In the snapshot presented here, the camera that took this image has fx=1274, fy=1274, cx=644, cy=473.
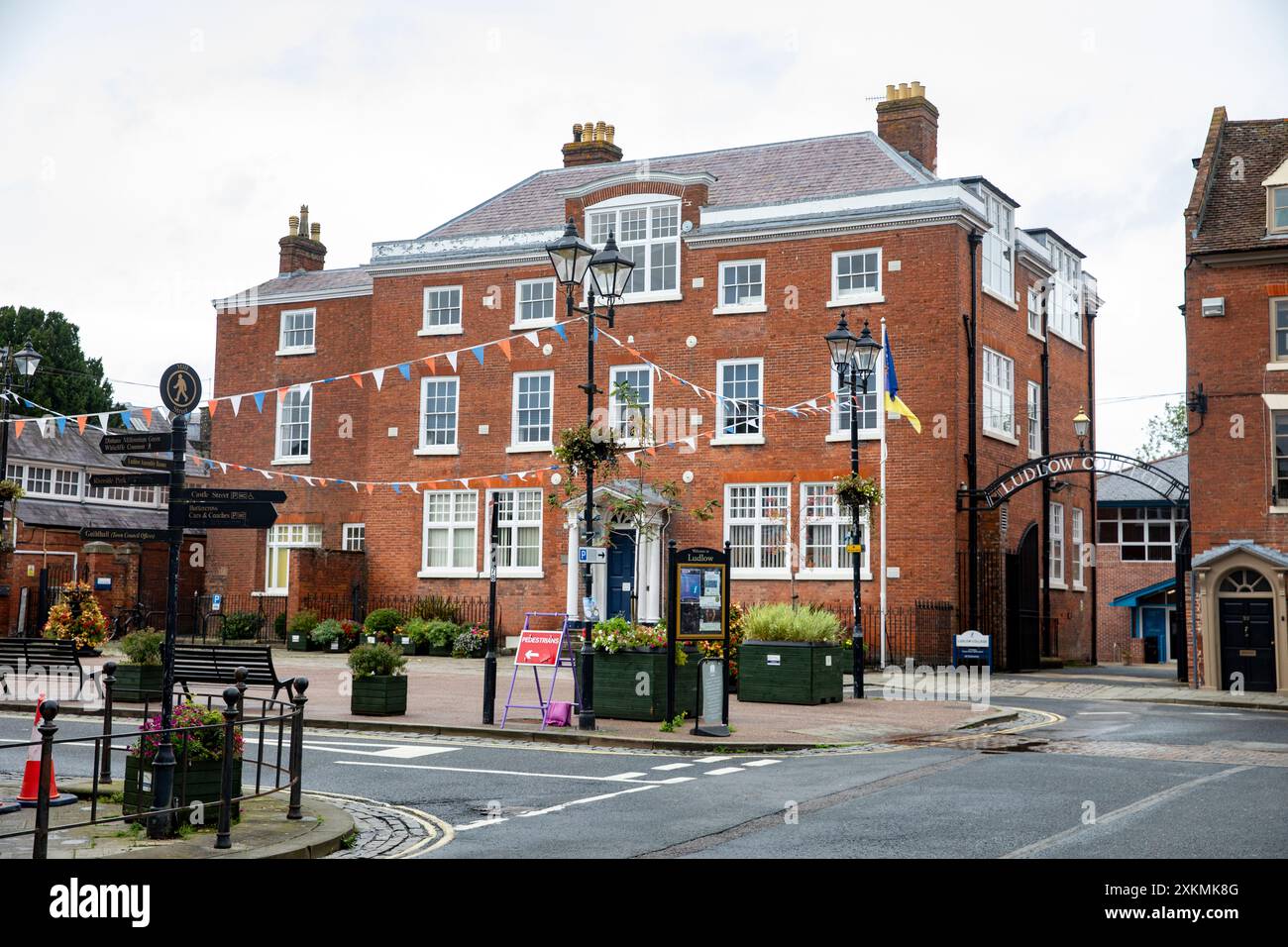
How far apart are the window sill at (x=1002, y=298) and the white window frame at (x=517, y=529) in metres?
12.4

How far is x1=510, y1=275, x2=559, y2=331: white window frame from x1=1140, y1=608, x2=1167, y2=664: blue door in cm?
2678

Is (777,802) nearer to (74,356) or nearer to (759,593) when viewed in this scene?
(759,593)

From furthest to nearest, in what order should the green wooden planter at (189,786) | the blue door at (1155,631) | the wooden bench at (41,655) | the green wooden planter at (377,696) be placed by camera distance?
the blue door at (1155,631) < the wooden bench at (41,655) < the green wooden planter at (377,696) < the green wooden planter at (189,786)

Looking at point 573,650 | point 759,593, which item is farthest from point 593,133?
point 573,650

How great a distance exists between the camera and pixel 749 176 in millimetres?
33844

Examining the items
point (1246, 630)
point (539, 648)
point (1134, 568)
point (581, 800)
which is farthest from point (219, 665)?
point (1134, 568)

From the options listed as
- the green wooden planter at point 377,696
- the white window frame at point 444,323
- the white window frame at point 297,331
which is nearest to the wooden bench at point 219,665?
the green wooden planter at point 377,696

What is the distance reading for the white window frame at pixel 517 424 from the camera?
33.7m

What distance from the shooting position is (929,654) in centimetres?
2847

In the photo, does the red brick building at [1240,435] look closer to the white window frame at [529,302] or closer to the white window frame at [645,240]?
the white window frame at [645,240]

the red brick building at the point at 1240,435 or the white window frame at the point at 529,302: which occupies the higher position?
the white window frame at the point at 529,302

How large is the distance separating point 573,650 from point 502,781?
193 inches

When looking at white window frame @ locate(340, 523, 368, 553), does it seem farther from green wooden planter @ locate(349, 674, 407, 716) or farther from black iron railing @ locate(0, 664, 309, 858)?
black iron railing @ locate(0, 664, 309, 858)
